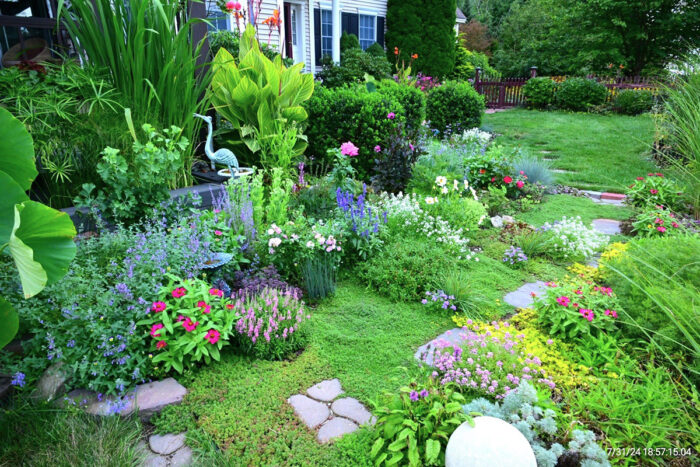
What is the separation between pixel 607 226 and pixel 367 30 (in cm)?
1230

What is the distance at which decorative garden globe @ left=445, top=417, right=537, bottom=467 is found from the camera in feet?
5.33

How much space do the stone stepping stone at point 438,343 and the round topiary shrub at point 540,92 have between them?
1434 cm

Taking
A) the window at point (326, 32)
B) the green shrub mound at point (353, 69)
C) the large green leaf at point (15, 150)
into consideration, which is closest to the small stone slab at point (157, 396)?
the large green leaf at point (15, 150)

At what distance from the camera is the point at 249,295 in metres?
2.98

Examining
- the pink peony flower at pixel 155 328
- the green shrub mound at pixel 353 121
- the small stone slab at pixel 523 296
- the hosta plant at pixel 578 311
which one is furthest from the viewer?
the green shrub mound at pixel 353 121

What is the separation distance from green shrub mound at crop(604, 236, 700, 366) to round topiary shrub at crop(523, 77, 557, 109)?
43.8 ft

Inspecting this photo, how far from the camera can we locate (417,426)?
1842 mm

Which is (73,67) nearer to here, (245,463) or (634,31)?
(245,463)

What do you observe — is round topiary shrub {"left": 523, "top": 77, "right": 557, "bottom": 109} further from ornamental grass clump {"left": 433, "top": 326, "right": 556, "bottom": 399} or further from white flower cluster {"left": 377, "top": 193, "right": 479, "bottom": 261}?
ornamental grass clump {"left": 433, "top": 326, "right": 556, "bottom": 399}

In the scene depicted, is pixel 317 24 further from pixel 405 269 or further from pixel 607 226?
pixel 405 269

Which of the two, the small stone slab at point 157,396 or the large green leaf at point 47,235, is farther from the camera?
the small stone slab at point 157,396

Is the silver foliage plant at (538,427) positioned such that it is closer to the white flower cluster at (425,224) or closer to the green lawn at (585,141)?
the white flower cluster at (425,224)

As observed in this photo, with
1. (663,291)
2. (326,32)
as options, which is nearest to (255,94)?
(663,291)

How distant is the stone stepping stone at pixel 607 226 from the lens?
4.87 m
